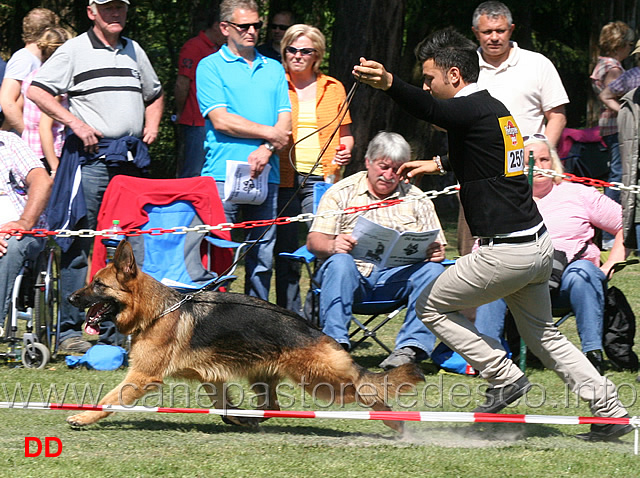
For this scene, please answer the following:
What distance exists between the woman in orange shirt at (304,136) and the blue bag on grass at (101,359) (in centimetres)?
162

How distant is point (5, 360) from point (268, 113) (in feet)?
8.71

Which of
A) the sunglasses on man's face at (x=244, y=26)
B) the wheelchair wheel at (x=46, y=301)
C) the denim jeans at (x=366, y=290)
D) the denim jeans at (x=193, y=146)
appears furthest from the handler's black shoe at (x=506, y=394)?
the denim jeans at (x=193, y=146)

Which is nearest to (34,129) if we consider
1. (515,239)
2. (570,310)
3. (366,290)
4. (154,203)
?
(154,203)

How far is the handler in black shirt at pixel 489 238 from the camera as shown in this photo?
4.93 meters

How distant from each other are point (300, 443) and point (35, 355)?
2.64 metres

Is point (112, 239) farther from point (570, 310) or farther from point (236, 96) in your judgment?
point (570, 310)

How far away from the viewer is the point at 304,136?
809 centimetres

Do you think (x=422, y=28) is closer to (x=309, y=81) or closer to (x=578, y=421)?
(x=309, y=81)

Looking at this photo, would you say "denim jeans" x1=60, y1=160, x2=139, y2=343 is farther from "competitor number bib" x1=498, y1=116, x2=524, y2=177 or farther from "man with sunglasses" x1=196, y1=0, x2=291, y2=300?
"competitor number bib" x1=498, y1=116, x2=524, y2=177

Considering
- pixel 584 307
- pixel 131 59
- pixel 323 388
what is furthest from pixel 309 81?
pixel 323 388

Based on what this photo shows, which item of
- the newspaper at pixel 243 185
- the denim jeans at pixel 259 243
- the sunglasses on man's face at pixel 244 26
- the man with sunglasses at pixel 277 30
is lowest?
the denim jeans at pixel 259 243

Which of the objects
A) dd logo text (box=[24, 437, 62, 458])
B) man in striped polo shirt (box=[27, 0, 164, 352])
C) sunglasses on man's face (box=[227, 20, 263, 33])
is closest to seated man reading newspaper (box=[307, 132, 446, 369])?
sunglasses on man's face (box=[227, 20, 263, 33])

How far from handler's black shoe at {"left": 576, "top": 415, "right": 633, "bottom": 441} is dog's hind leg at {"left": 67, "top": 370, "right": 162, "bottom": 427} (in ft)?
7.72

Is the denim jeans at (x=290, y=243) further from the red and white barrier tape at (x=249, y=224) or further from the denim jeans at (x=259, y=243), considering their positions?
the red and white barrier tape at (x=249, y=224)
